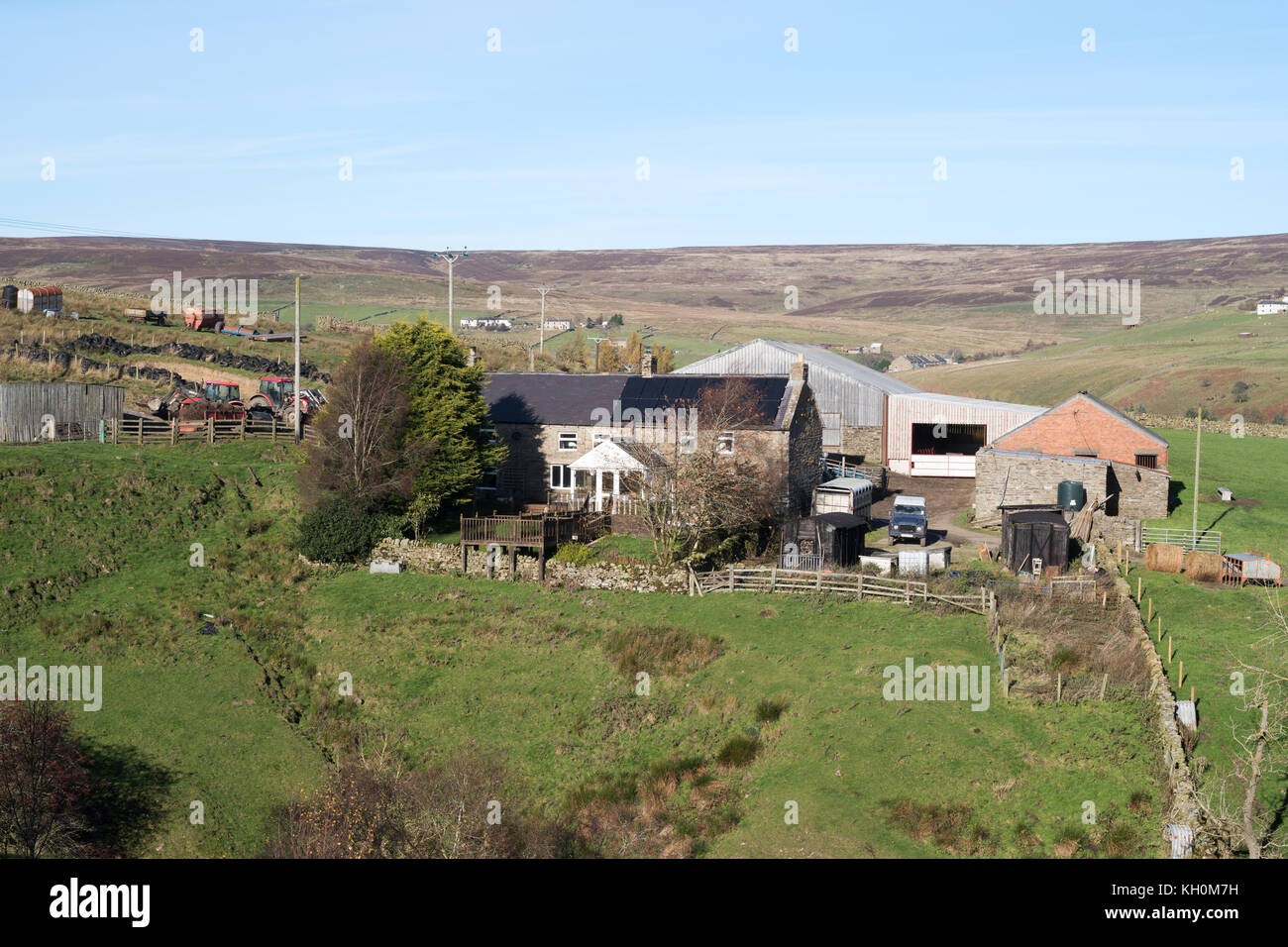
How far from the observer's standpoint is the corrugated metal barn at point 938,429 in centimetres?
5925

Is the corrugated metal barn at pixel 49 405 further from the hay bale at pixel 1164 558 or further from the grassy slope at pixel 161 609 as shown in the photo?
the hay bale at pixel 1164 558

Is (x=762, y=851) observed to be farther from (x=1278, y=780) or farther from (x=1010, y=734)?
(x=1278, y=780)

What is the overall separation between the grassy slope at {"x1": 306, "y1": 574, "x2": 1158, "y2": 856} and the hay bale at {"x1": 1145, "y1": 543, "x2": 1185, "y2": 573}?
37.1 ft

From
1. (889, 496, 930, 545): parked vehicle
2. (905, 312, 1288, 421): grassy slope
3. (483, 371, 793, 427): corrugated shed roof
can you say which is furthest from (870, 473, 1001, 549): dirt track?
(905, 312, 1288, 421): grassy slope

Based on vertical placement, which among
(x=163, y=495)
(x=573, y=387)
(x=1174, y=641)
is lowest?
(x=1174, y=641)

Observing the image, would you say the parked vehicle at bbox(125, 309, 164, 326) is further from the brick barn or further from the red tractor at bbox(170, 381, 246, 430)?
the brick barn

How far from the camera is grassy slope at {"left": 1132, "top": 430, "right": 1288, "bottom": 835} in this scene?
25469 millimetres

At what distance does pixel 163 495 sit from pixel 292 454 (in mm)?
6668

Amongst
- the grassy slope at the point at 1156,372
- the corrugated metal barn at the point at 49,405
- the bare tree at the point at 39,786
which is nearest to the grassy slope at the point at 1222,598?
the bare tree at the point at 39,786

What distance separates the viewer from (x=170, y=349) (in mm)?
63438

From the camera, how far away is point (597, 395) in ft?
163

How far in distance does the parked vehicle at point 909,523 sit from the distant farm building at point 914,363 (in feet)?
309

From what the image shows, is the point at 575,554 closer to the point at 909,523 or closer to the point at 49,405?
the point at 909,523
